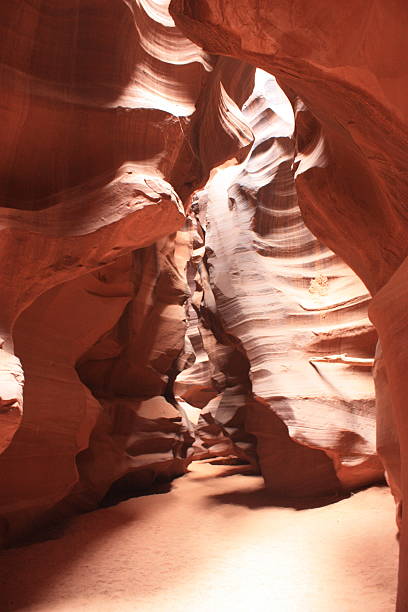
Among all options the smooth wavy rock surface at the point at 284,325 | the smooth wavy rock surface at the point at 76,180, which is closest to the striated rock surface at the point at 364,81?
the smooth wavy rock surface at the point at 76,180

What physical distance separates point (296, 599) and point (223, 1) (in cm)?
493

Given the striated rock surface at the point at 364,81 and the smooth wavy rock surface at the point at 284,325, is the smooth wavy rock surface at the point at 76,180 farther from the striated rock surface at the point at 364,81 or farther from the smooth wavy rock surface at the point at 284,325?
→ the smooth wavy rock surface at the point at 284,325

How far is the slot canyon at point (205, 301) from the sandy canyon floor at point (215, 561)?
0.03 meters

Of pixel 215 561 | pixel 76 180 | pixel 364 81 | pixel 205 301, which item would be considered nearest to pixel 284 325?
pixel 205 301

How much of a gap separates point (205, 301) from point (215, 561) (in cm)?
541

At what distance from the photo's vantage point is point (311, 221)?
Answer: 535 centimetres

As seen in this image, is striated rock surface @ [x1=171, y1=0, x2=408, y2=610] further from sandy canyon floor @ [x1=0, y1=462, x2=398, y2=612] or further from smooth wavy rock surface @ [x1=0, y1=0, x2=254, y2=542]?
smooth wavy rock surface @ [x1=0, y1=0, x2=254, y2=542]

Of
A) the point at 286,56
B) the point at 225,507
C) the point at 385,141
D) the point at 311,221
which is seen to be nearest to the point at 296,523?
the point at 225,507

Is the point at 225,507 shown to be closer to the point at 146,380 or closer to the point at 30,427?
the point at 146,380

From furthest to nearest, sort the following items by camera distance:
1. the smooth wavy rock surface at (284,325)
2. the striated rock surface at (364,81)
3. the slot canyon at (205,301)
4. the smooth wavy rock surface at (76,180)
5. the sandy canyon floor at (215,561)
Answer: the smooth wavy rock surface at (284,325) → the sandy canyon floor at (215,561) → the smooth wavy rock surface at (76,180) → the slot canyon at (205,301) → the striated rock surface at (364,81)

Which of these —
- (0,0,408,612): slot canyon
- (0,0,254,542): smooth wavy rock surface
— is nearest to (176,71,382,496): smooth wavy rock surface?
(0,0,408,612): slot canyon

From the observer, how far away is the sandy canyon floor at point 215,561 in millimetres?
5211

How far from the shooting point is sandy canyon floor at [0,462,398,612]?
5.21m

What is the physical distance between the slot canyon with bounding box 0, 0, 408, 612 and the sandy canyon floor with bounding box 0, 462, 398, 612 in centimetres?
3
